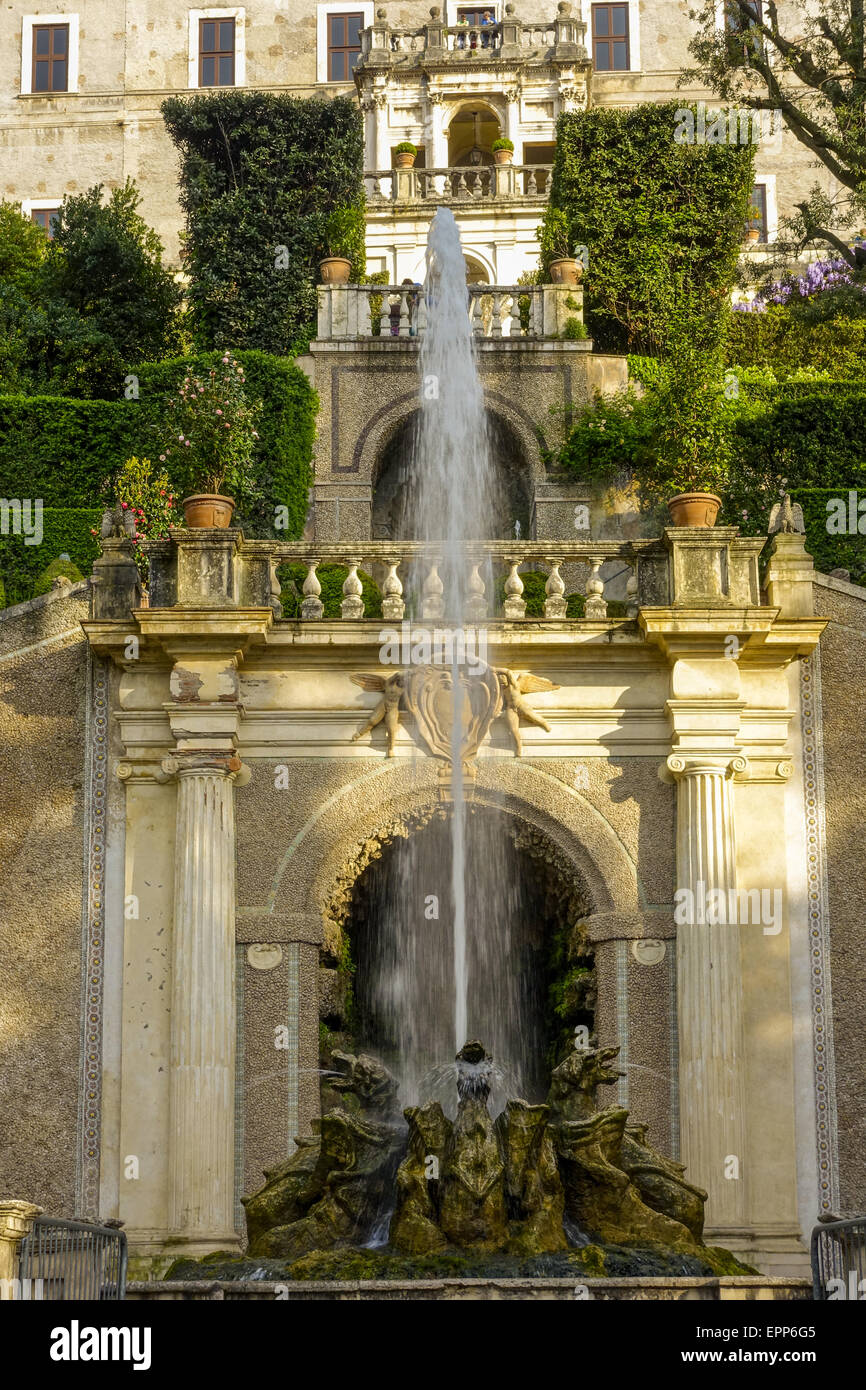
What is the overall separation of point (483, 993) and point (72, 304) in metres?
16.0

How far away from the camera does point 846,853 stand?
16.7 metres

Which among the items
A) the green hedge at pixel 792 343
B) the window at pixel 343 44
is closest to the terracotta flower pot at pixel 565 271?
the green hedge at pixel 792 343

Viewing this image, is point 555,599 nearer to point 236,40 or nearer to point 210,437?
point 210,437

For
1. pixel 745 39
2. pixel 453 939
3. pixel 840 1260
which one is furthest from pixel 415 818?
pixel 745 39

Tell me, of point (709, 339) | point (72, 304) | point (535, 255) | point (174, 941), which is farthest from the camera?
point (535, 255)

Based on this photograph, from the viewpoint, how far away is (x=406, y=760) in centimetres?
1669

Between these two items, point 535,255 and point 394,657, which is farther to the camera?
point 535,255

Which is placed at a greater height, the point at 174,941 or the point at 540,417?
the point at 540,417

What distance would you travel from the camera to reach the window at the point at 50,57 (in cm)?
4284

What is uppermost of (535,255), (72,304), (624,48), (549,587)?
(624,48)

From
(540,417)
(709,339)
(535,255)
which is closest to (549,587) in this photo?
(540,417)

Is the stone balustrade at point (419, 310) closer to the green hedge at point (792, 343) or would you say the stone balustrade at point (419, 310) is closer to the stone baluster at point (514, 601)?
the green hedge at point (792, 343)

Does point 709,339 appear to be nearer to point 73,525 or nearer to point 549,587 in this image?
point 73,525

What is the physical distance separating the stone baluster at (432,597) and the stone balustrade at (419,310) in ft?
28.9
